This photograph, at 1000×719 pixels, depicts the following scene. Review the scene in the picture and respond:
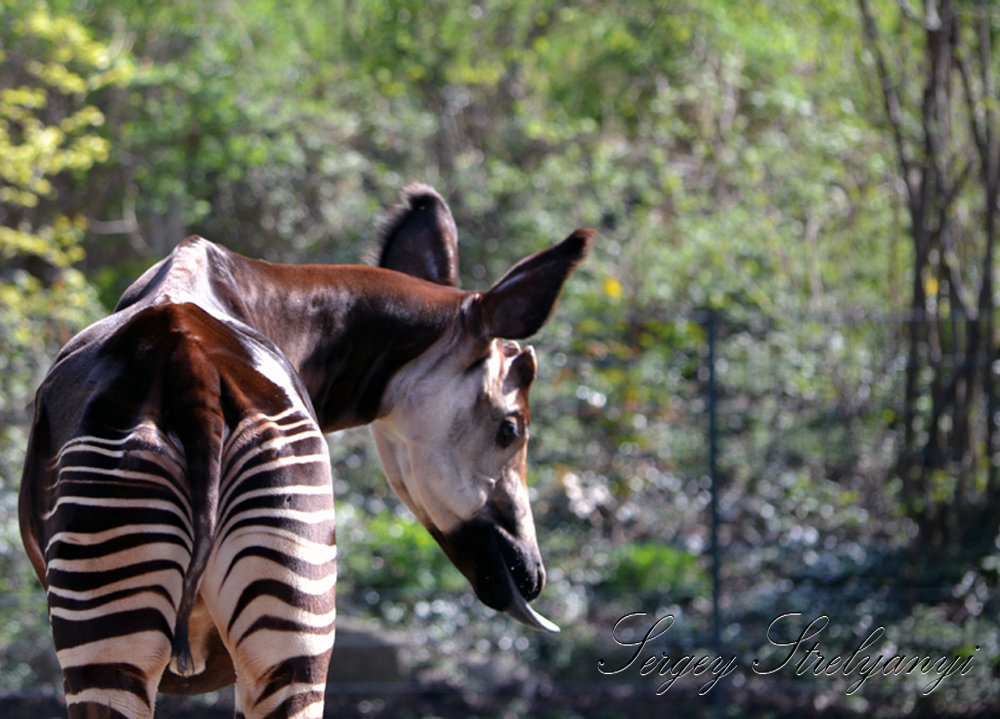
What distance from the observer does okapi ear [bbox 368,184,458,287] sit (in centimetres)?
253

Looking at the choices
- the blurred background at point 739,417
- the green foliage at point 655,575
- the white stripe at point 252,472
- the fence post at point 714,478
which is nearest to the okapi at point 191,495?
the white stripe at point 252,472

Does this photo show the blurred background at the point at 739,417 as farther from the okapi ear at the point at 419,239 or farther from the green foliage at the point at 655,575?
the okapi ear at the point at 419,239

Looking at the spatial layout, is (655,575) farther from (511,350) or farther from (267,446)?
(267,446)

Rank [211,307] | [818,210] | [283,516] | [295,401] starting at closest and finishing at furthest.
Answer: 1. [283,516]
2. [295,401]
3. [211,307]
4. [818,210]

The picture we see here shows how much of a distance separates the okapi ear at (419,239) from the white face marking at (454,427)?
421 mm

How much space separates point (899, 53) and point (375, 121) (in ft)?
15.3

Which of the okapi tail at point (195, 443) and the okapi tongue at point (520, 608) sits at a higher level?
the okapi tail at point (195, 443)

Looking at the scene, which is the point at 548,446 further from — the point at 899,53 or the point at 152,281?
the point at 152,281

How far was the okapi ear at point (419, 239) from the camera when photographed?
2.53 metres

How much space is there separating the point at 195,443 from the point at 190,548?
0.14 meters

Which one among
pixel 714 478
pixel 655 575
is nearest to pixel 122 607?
pixel 714 478

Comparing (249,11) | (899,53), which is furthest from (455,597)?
(249,11)

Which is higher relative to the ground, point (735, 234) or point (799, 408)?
point (735, 234)

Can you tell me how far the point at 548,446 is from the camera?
6.21 meters
